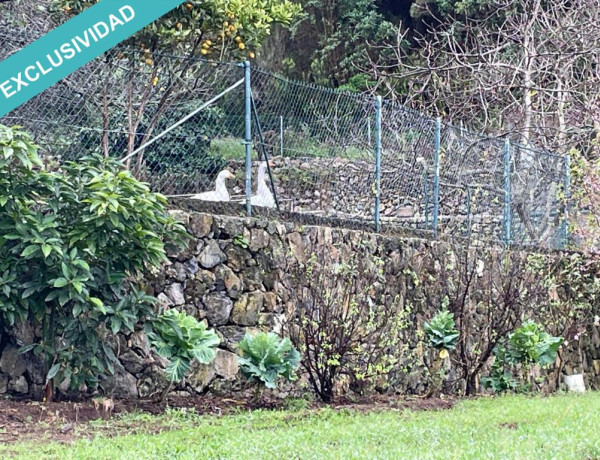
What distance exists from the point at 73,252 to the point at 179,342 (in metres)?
1.12

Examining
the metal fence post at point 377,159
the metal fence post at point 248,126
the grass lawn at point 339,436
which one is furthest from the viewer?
the metal fence post at point 377,159

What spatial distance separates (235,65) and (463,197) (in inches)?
172

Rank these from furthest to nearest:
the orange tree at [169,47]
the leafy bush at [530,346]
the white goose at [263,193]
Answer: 1. the leafy bush at [530,346]
2. the white goose at [263,193]
3. the orange tree at [169,47]

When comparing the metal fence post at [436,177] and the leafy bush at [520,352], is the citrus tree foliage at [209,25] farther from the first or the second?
the leafy bush at [520,352]

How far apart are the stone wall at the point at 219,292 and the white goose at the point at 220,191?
47cm

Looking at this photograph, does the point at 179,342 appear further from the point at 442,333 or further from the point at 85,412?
the point at 442,333

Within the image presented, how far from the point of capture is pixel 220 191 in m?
8.03

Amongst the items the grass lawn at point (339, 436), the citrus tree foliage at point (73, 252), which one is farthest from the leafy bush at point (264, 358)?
the citrus tree foliage at point (73, 252)

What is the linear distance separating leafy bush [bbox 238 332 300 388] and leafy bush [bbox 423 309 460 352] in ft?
7.40

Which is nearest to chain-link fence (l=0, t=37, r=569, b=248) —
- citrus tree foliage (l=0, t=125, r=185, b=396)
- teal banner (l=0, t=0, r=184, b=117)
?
citrus tree foliage (l=0, t=125, r=185, b=396)

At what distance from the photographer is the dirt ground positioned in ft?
17.8

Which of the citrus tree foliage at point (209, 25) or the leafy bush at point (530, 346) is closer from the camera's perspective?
the citrus tree foliage at point (209, 25)

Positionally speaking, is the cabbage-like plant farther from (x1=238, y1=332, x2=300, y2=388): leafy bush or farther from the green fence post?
the green fence post

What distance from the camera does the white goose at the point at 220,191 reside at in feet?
26.0
